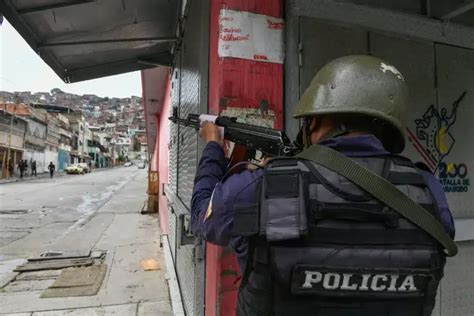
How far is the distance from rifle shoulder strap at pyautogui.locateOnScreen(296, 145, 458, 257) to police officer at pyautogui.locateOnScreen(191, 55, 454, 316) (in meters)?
0.02

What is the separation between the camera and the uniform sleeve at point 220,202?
1252 mm

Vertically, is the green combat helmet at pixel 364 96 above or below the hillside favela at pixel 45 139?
below

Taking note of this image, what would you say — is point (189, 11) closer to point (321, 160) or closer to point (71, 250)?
point (321, 160)

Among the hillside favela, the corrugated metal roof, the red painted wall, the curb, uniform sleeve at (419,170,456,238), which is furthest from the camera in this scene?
the hillside favela

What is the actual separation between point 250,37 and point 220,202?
1.31 metres

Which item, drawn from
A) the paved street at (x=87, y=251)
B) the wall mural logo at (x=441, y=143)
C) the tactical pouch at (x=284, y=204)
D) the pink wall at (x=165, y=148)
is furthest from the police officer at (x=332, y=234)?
the pink wall at (x=165, y=148)

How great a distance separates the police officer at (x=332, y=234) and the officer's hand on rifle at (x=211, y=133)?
47 centimetres

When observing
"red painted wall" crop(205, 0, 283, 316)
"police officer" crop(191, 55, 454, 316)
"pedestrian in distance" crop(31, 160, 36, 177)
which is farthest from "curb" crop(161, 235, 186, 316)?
"pedestrian in distance" crop(31, 160, 36, 177)

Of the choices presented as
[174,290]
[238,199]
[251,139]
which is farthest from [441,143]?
[174,290]

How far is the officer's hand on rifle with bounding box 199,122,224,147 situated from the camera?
1.78 m

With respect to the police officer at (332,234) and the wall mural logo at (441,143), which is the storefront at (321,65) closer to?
the wall mural logo at (441,143)

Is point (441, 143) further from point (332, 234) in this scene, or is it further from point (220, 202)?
point (220, 202)

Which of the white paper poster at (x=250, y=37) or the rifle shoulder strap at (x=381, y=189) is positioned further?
the white paper poster at (x=250, y=37)

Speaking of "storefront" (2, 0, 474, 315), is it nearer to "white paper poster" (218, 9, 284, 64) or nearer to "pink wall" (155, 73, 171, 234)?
"white paper poster" (218, 9, 284, 64)
